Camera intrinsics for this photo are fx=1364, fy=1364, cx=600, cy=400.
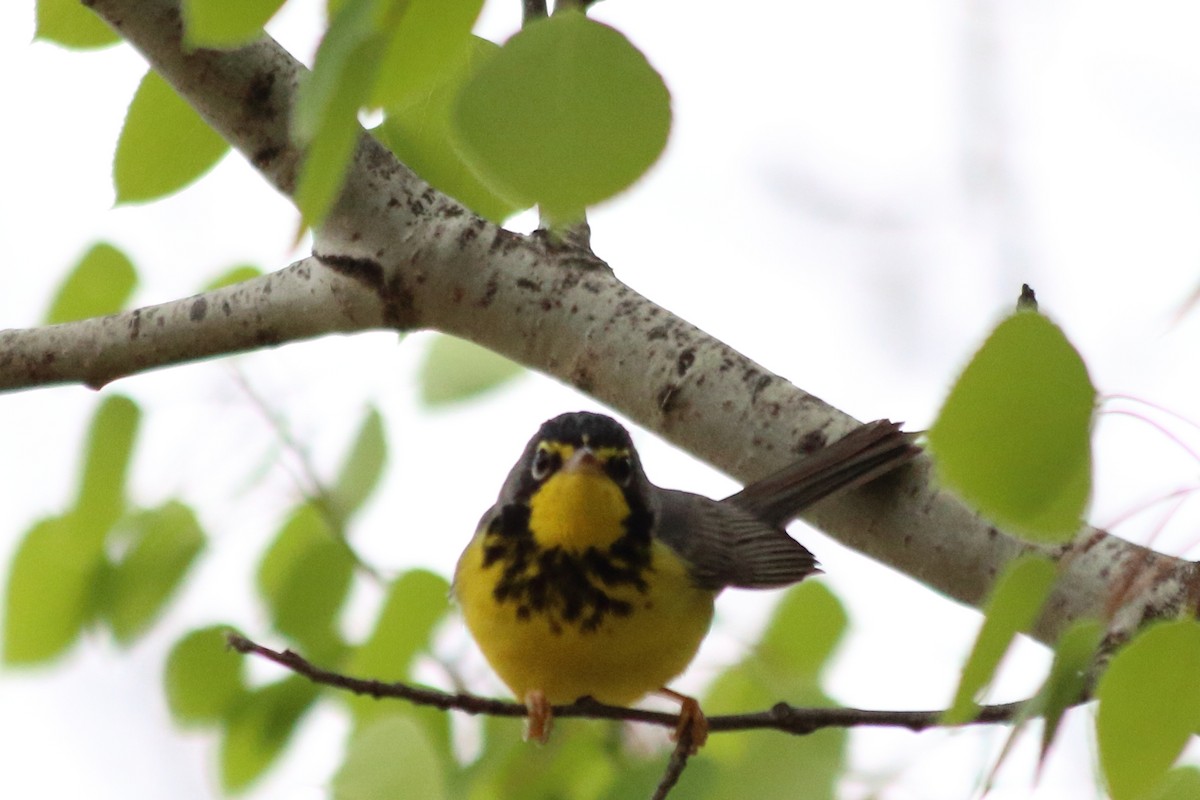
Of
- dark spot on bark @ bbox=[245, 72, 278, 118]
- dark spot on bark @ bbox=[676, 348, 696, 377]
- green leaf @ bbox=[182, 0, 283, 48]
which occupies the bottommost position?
green leaf @ bbox=[182, 0, 283, 48]

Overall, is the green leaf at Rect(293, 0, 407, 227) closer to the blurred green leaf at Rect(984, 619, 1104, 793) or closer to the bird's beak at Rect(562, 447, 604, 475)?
the blurred green leaf at Rect(984, 619, 1104, 793)

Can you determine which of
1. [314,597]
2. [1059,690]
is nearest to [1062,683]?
[1059,690]

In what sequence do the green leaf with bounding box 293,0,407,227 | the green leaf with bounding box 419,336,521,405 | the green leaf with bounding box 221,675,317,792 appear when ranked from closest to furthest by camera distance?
the green leaf with bounding box 293,0,407,227, the green leaf with bounding box 221,675,317,792, the green leaf with bounding box 419,336,521,405

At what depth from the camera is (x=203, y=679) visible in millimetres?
2658

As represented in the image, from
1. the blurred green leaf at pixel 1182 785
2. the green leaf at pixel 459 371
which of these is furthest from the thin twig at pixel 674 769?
the green leaf at pixel 459 371

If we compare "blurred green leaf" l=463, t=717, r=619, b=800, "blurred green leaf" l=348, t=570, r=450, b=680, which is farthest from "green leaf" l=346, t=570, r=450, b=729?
"blurred green leaf" l=463, t=717, r=619, b=800

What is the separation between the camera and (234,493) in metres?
2.79

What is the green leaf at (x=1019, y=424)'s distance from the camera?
1127 mm

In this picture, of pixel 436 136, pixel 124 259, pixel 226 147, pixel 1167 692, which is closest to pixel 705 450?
pixel 436 136

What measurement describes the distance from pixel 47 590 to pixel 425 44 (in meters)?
1.90

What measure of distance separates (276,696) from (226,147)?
3.60 ft

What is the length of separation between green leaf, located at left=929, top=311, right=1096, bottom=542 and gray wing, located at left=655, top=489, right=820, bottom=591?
246 cm

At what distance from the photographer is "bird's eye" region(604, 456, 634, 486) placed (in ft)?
12.1

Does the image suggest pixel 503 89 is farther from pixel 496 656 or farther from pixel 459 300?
pixel 496 656
